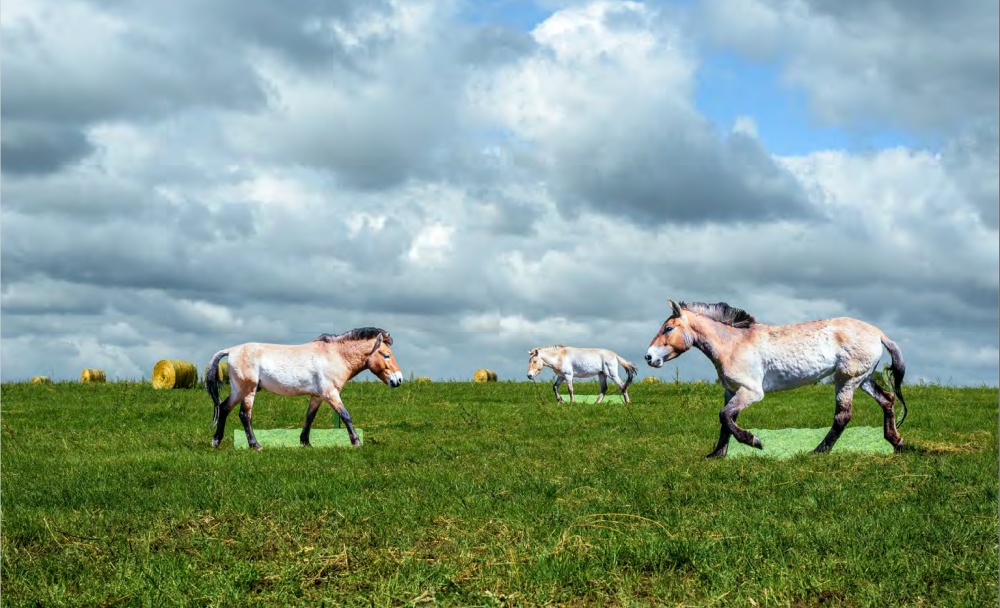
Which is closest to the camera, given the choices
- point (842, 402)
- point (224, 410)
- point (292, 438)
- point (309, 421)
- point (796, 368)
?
point (796, 368)

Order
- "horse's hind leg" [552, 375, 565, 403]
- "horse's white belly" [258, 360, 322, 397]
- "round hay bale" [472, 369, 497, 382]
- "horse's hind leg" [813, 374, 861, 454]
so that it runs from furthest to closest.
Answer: "round hay bale" [472, 369, 497, 382] → "horse's hind leg" [552, 375, 565, 403] → "horse's white belly" [258, 360, 322, 397] → "horse's hind leg" [813, 374, 861, 454]

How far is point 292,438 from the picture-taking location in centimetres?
1883

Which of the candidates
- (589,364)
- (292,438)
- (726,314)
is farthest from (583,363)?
(726,314)

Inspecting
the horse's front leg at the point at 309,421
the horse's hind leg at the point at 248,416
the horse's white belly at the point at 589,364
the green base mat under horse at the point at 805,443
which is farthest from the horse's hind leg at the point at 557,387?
the horse's hind leg at the point at 248,416

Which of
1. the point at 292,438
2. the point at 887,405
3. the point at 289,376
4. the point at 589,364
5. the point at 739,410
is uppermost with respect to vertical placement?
the point at 589,364

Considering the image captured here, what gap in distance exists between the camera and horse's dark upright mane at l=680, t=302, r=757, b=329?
14211 mm

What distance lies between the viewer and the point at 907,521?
8820 mm

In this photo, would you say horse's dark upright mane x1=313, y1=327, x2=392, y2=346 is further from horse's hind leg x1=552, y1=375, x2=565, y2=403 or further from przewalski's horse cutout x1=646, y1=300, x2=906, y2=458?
horse's hind leg x1=552, y1=375, x2=565, y2=403

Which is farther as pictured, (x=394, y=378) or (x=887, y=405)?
(x=394, y=378)

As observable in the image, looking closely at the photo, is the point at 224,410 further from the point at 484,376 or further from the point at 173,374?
the point at 484,376

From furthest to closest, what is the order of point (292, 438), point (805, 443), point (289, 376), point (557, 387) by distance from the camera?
point (557, 387) → point (292, 438) → point (289, 376) → point (805, 443)

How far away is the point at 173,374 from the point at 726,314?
2076cm

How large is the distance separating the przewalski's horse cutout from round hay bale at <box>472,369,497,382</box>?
2204 centimetres

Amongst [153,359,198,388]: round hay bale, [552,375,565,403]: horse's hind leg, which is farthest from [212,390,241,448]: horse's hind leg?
[153,359,198,388]: round hay bale
